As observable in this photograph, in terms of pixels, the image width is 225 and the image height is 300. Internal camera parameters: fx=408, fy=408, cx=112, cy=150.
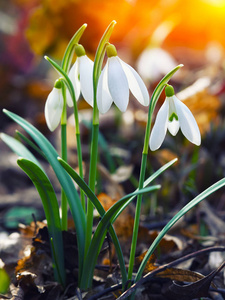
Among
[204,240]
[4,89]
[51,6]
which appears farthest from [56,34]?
[204,240]

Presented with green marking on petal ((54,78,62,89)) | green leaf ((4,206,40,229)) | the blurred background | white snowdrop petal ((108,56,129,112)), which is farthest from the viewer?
the blurred background

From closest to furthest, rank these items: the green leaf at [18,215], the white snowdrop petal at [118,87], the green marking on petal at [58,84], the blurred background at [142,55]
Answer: the white snowdrop petal at [118,87], the green marking on petal at [58,84], the green leaf at [18,215], the blurred background at [142,55]

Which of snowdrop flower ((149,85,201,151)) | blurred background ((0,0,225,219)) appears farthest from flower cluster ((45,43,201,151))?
blurred background ((0,0,225,219))

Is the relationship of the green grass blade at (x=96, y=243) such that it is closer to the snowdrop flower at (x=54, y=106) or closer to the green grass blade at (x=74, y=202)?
the green grass blade at (x=74, y=202)

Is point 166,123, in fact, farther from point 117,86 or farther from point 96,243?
point 96,243

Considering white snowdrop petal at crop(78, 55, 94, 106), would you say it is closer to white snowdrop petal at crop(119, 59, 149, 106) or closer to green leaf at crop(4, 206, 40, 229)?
white snowdrop petal at crop(119, 59, 149, 106)

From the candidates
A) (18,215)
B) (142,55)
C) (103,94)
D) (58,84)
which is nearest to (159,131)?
(103,94)

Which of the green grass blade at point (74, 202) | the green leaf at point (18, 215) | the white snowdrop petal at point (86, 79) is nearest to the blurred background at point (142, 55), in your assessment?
the green leaf at point (18, 215)
